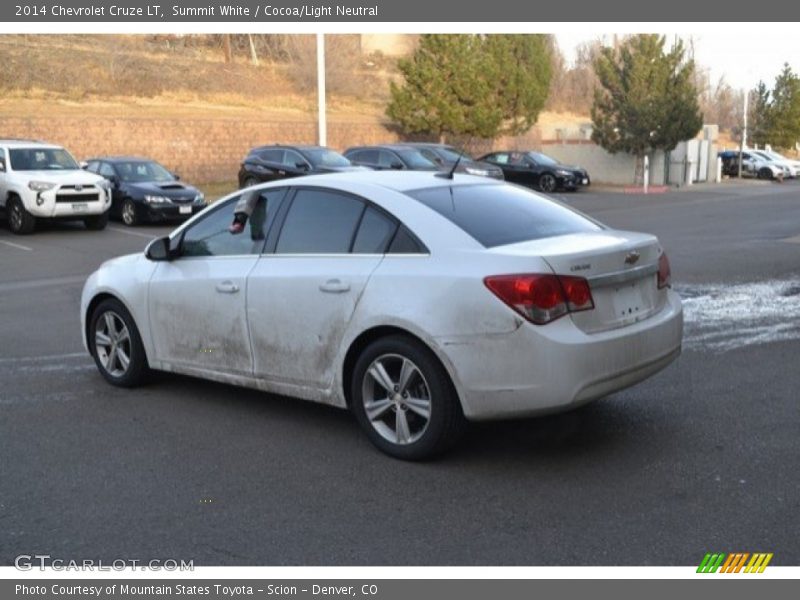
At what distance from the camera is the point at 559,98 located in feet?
254

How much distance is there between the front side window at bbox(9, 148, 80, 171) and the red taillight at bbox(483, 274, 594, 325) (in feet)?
57.8

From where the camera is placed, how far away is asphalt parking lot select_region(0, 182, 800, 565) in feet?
14.2

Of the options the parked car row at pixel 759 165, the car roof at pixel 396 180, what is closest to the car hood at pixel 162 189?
the car roof at pixel 396 180

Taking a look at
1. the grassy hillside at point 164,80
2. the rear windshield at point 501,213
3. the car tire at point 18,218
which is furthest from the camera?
the grassy hillside at point 164,80

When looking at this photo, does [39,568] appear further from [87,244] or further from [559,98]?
[559,98]

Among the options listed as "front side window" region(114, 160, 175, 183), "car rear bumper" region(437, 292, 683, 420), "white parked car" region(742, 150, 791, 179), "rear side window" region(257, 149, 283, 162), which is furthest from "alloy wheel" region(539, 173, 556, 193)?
"car rear bumper" region(437, 292, 683, 420)

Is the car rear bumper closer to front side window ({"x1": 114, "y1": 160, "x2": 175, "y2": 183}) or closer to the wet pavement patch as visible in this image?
the wet pavement patch

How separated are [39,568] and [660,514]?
283 cm

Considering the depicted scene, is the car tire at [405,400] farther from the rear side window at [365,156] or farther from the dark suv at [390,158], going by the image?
the rear side window at [365,156]

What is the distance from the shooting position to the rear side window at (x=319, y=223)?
5.89 m

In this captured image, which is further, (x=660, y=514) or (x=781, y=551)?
(x=660, y=514)

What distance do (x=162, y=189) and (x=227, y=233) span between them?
1565 cm

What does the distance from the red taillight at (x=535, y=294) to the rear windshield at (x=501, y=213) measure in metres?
0.42

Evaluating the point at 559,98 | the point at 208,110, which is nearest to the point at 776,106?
the point at 559,98
